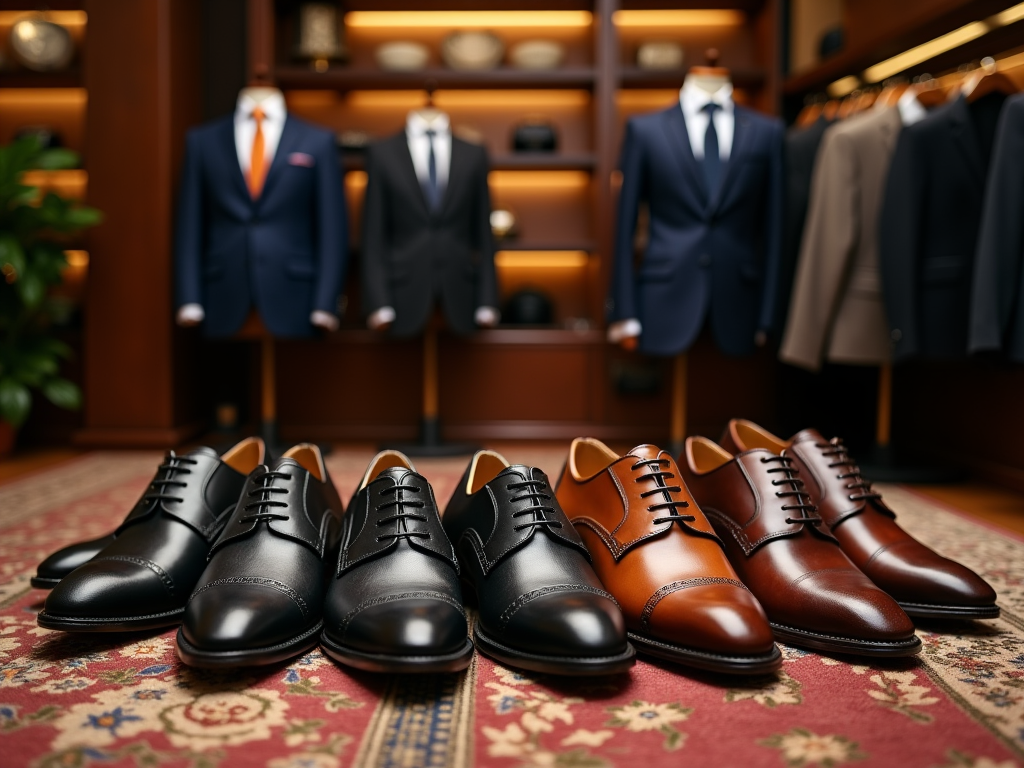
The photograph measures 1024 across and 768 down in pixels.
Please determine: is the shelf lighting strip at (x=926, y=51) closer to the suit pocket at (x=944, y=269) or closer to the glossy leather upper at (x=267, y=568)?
the suit pocket at (x=944, y=269)

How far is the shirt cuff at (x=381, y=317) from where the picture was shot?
322 centimetres

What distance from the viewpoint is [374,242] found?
10.7 ft

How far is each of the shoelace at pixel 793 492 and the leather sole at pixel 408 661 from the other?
540 millimetres

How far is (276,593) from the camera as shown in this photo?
40.8 inches

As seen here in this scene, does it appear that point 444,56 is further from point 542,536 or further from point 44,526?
point 542,536

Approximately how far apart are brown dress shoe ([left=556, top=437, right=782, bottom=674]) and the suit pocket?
1.80 m

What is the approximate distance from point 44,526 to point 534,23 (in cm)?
328

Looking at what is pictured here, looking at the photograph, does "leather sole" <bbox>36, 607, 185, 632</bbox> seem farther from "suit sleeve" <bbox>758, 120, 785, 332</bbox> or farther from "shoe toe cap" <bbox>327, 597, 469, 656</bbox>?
"suit sleeve" <bbox>758, 120, 785, 332</bbox>

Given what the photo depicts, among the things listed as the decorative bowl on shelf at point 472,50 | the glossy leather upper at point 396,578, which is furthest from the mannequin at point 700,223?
the glossy leather upper at point 396,578

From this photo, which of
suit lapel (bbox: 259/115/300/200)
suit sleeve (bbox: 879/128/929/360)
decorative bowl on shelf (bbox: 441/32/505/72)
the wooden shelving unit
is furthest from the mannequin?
suit lapel (bbox: 259/115/300/200)

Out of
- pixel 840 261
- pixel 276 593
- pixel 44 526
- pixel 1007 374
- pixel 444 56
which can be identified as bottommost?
pixel 44 526

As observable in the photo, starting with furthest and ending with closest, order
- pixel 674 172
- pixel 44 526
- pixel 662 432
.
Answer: pixel 662 432
pixel 674 172
pixel 44 526

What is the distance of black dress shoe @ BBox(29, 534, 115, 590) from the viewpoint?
1.31 metres

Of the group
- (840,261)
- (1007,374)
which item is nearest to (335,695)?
(840,261)
